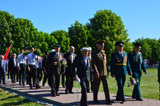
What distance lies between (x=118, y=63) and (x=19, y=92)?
6.14 m

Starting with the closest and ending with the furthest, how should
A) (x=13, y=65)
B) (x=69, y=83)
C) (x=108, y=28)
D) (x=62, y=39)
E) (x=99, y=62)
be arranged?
(x=99, y=62) → (x=69, y=83) → (x=13, y=65) → (x=108, y=28) → (x=62, y=39)

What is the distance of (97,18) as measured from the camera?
50812 mm

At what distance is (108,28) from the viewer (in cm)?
4859

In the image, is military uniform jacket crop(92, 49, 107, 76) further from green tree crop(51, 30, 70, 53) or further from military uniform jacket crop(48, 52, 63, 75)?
green tree crop(51, 30, 70, 53)

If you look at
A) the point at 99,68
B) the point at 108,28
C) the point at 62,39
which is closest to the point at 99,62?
the point at 99,68

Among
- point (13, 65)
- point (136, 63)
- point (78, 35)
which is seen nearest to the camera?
point (136, 63)

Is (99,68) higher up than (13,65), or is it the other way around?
(13,65)

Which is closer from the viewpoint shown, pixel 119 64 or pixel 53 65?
pixel 119 64

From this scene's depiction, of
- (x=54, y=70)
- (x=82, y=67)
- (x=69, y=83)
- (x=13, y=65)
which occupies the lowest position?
(x=69, y=83)

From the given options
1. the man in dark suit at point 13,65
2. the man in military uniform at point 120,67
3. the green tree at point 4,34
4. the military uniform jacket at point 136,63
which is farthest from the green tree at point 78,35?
the man in military uniform at point 120,67

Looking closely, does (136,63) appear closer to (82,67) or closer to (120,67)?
(120,67)

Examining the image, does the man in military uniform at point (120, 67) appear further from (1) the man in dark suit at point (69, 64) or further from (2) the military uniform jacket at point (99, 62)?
(1) the man in dark suit at point (69, 64)

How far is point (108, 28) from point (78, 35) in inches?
475

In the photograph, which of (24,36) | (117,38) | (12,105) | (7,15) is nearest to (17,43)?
(24,36)
